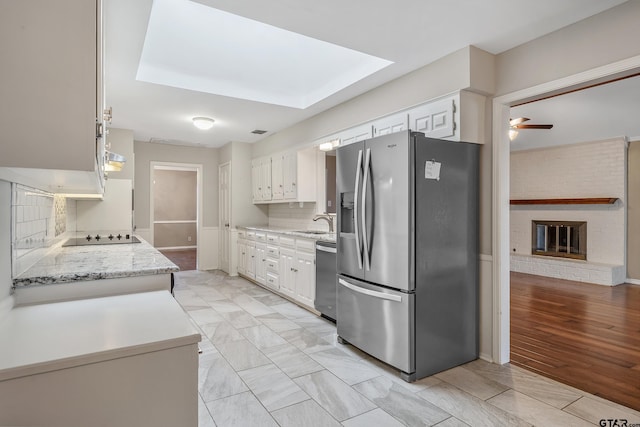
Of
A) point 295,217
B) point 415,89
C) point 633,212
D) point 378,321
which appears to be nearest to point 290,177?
point 295,217

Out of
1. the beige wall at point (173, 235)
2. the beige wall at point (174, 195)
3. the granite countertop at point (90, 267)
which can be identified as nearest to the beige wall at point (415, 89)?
the granite countertop at point (90, 267)

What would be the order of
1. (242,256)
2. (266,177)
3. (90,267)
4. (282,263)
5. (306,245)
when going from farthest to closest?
(242,256), (266,177), (282,263), (306,245), (90,267)

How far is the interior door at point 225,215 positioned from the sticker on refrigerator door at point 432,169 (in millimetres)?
4603

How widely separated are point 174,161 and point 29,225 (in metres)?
5.03

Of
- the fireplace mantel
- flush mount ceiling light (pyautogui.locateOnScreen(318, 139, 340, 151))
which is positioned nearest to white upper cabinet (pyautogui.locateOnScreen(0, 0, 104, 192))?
flush mount ceiling light (pyautogui.locateOnScreen(318, 139, 340, 151))

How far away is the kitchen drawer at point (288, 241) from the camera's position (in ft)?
14.5

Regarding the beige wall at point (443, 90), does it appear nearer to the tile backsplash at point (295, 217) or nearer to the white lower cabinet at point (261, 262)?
the tile backsplash at point (295, 217)

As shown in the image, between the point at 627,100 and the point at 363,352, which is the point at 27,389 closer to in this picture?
the point at 363,352

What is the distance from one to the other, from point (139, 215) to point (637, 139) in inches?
334

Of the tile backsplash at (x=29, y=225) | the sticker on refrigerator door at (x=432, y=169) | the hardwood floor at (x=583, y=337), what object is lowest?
the hardwood floor at (x=583, y=337)

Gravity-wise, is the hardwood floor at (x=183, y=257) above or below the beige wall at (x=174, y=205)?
below

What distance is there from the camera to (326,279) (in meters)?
3.74

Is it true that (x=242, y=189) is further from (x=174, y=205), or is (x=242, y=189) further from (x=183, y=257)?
(x=174, y=205)

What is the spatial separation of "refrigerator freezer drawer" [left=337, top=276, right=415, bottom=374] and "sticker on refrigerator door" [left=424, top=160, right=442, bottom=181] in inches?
34.3
